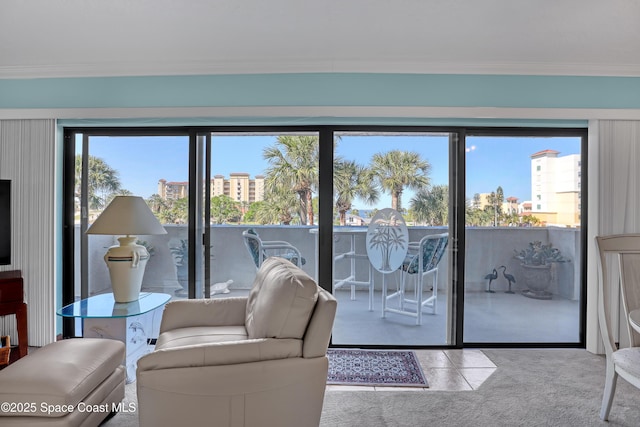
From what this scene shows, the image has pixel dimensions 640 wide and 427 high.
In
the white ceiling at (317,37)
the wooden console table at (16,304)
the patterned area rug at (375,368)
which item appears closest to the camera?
the white ceiling at (317,37)

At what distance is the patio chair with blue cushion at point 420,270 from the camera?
3.51 meters

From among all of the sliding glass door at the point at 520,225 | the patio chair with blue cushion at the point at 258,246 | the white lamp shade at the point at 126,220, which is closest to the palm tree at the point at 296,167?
the patio chair with blue cushion at the point at 258,246

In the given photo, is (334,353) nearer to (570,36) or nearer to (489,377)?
(489,377)

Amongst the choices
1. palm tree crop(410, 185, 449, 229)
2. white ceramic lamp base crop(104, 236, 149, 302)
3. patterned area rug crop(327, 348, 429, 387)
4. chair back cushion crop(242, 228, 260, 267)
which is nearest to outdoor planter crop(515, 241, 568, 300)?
palm tree crop(410, 185, 449, 229)

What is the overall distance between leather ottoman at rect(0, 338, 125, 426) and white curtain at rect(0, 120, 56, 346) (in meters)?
1.48

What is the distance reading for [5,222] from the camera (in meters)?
3.27

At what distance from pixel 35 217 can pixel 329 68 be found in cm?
288

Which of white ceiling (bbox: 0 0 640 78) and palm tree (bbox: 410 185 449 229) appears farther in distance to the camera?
palm tree (bbox: 410 185 449 229)

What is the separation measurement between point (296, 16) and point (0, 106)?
286 cm

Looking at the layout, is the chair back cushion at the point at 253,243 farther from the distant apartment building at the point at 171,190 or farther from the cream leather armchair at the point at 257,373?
the cream leather armchair at the point at 257,373

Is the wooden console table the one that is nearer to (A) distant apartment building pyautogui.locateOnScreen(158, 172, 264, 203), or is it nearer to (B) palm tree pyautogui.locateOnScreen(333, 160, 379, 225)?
(A) distant apartment building pyautogui.locateOnScreen(158, 172, 264, 203)

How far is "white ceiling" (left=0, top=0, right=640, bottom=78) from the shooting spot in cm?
245

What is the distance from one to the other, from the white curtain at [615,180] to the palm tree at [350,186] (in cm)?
189

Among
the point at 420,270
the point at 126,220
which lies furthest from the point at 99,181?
the point at 420,270
